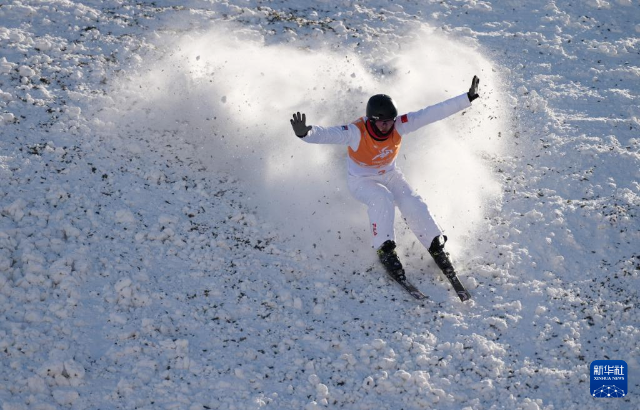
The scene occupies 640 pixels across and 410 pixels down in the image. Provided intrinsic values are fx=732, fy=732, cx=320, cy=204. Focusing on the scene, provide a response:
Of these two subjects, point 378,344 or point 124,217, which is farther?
point 124,217

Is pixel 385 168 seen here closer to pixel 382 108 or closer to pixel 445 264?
pixel 382 108

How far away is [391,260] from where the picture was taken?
7445 mm

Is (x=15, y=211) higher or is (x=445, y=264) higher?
(x=15, y=211)

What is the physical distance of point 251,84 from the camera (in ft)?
31.4

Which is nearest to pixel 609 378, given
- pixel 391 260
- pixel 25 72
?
pixel 391 260

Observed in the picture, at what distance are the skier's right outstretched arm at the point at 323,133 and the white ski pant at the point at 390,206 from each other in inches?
18.9

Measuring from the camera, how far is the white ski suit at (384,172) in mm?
7539

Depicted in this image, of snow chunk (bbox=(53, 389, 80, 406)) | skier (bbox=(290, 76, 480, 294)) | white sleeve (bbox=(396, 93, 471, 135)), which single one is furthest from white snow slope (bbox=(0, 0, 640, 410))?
white sleeve (bbox=(396, 93, 471, 135))

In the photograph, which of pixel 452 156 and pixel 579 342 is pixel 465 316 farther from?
pixel 452 156

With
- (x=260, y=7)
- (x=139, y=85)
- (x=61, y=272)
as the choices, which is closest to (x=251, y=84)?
(x=139, y=85)

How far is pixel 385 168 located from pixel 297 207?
111cm

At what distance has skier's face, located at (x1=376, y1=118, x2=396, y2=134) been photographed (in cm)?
756

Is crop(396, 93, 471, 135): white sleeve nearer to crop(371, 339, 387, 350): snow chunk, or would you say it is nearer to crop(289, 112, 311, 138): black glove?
crop(289, 112, 311, 138): black glove

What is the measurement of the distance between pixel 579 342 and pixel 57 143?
19.2 feet
